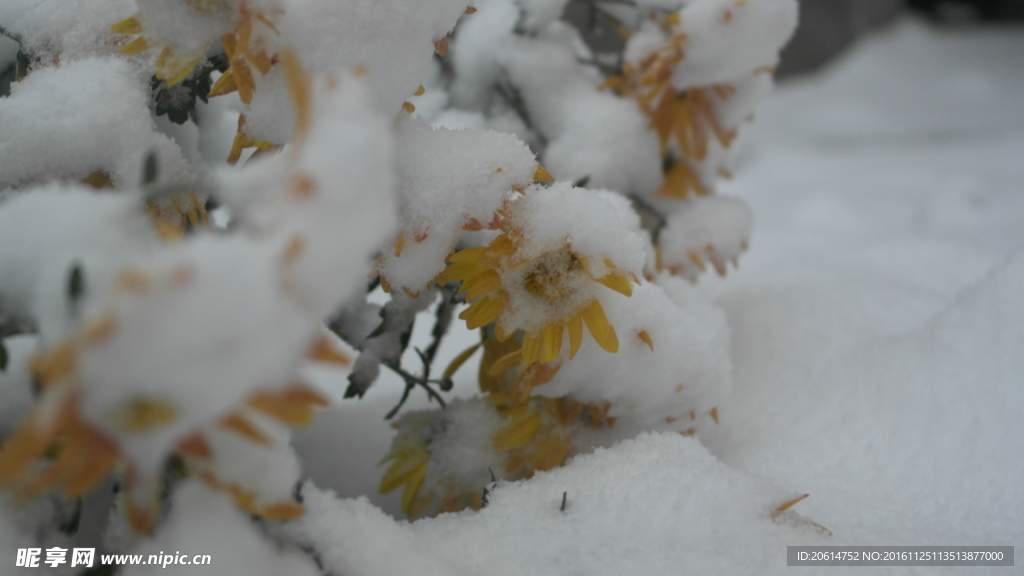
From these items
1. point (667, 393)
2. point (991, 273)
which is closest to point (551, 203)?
point (667, 393)

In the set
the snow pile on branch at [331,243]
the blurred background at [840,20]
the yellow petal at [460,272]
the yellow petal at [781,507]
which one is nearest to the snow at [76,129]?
the snow pile on branch at [331,243]

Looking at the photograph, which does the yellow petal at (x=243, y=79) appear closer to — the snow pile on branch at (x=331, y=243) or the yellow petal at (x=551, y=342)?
the snow pile on branch at (x=331, y=243)

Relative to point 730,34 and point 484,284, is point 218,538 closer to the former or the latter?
point 484,284

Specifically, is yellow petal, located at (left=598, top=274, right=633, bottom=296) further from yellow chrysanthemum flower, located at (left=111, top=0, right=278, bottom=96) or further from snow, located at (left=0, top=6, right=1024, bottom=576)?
yellow chrysanthemum flower, located at (left=111, top=0, right=278, bottom=96)

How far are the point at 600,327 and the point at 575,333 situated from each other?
1cm

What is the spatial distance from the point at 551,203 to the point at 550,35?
0.94 ft

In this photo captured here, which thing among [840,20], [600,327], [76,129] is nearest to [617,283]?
[600,327]

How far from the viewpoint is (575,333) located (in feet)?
1.13

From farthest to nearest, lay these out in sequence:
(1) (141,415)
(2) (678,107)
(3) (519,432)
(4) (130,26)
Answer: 1. (2) (678,107)
2. (3) (519,432)
3. (4) (130,26)
4. (1) (141,415)

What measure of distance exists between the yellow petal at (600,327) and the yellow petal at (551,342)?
14 mm

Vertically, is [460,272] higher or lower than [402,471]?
higher

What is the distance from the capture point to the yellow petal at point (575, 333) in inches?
13.5

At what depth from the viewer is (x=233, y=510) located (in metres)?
0.25

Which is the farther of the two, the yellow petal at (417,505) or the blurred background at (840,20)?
the blurred background at (840,20)
